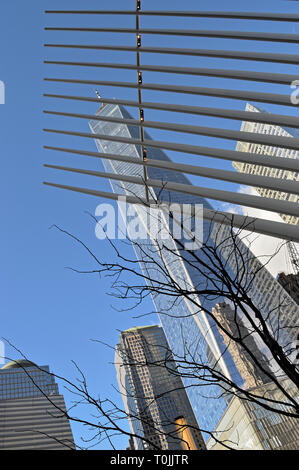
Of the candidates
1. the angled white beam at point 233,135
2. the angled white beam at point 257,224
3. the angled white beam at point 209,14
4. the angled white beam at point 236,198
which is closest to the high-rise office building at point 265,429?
the angled white beam at point 233,135

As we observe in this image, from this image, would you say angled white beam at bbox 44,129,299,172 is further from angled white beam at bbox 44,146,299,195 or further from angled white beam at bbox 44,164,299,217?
angled white beam at bbox 44,164,299,217

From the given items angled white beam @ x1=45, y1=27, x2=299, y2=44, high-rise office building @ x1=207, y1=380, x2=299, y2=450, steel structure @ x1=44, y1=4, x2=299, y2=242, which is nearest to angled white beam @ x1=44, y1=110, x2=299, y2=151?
steel structure @ x1=44, y1=4, x2=299, y2=242

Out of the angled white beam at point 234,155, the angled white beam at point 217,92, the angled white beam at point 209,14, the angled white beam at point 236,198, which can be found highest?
the angled white beam at point 209,14

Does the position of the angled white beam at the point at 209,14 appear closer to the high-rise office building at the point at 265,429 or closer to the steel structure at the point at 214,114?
the steel structure at the point at 214,114

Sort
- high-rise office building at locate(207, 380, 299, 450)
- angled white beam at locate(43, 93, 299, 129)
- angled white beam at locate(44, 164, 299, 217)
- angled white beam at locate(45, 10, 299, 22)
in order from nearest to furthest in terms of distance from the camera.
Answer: angled white beam at locate(44, 164, 299, 217) < angled white beam at locate(43, 93, 299, 129) < angled white beam at locate(45, 10, 299, 22) < high-rise office building at locate(207, 380, 299, 450)

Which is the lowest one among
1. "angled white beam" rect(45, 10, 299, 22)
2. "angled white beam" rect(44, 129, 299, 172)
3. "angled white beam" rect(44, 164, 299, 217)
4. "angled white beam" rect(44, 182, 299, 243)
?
"angled white beam" rect(44, 182, 299, 243)

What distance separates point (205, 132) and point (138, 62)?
4.15 ft

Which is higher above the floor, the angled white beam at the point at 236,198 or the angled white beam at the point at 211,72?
the angled white beam at the point at 211,72

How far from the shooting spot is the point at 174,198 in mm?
113000

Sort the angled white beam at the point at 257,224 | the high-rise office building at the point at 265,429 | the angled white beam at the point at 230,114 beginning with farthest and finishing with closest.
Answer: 1. the high-rise office building at the point at 265,429
2. the angled white beam at the point at 230,114
3. the angled white beam at the point at 257,224

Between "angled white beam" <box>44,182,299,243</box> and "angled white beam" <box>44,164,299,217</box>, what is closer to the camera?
"angled white beam" <box>44,182,299,243</box>

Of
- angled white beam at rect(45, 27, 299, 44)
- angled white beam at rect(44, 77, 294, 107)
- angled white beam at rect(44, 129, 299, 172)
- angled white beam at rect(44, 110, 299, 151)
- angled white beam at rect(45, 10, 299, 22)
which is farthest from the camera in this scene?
angled white beam at rect(45, 10, 299, 22)

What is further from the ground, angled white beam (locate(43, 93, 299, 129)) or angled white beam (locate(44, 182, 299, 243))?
angled white beam (locate(43, 93, 299, 129))

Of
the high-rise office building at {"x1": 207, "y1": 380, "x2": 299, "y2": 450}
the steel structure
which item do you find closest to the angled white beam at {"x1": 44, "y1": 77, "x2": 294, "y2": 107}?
the steel structure
